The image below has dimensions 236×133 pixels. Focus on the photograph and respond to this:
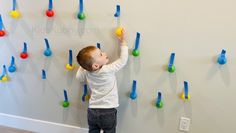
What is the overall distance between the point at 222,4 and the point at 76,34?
0.86 m

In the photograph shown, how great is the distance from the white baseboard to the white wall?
36 millimetres

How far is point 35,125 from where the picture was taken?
2002 mm

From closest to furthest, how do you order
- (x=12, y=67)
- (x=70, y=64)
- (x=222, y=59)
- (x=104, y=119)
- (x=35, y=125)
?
1. (x=222, y=59)
2. (x=104, y=119)
3. (x=70, y=64)
4. (x=12, y=67)
5. (x=35, y=125)

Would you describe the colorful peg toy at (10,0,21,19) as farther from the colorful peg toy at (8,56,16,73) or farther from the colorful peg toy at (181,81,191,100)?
the colorful peg toy at (181,81,191,100)

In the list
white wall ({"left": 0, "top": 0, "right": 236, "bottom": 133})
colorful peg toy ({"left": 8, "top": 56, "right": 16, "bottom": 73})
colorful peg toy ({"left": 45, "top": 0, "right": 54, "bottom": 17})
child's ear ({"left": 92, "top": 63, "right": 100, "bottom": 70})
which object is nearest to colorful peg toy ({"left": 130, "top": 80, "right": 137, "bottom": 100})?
white wall ({"left": 0, "top": 0, "right": 236, "bottom": 133})

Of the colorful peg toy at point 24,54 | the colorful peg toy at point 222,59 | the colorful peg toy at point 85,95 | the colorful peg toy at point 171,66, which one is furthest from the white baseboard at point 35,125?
the colorful peg toy at point 222,59

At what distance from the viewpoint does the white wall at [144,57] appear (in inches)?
57.0

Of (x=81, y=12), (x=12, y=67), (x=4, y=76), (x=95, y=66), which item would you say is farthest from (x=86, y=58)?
(x=4, y=76)

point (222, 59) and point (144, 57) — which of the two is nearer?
point (222, 59)

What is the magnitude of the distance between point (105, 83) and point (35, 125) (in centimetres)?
76

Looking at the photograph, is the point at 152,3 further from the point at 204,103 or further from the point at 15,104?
the point at 15,104

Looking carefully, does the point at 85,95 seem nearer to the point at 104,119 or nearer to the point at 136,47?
the point at 104,119

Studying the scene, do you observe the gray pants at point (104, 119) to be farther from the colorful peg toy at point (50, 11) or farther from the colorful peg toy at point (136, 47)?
the colorful peg toy at point (50, 11)

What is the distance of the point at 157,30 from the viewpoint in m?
1.51
